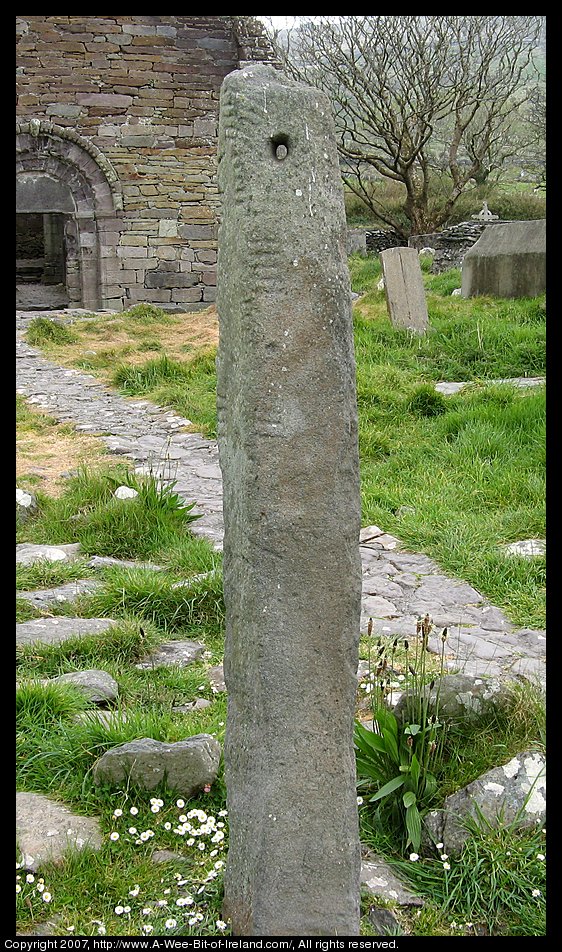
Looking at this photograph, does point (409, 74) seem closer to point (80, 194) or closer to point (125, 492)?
point (80, 194)

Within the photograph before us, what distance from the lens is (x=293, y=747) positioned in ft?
6.87

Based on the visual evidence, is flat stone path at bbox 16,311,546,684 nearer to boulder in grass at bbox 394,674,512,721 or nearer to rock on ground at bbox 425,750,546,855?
boulder in grass at bbox 394,674,512,721

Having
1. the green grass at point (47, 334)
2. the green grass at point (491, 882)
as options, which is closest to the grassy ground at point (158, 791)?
the green grass at point (491, 882)

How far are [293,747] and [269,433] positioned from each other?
0.74 m

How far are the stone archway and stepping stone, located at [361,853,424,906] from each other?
14484 mm

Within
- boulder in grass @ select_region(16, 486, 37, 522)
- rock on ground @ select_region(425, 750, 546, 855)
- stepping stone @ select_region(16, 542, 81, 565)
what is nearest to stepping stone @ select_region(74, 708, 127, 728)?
rock on ground @ select_region(425, 750, 546, 855)

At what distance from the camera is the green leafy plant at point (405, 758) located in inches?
105

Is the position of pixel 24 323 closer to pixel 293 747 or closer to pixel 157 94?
pixel 157 94

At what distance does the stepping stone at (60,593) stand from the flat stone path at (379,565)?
0.87m

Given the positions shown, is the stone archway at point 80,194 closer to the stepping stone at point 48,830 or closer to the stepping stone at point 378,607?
the stepping stone at point 378,607

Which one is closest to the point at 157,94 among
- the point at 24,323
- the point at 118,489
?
the point at 24,323

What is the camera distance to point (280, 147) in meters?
2.09

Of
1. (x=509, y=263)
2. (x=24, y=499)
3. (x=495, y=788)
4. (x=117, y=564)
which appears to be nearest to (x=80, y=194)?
(x=509, y=263)

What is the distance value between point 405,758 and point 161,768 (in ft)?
2.49
